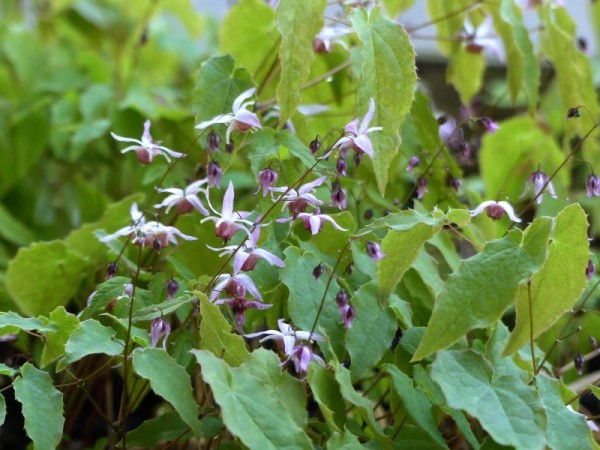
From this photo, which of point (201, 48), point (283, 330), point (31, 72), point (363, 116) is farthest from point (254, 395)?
point (201, 48)

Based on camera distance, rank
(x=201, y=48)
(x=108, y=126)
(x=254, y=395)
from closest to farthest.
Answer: (x=254, y=395) < (x=108, y=126) < (x=201, y=48)

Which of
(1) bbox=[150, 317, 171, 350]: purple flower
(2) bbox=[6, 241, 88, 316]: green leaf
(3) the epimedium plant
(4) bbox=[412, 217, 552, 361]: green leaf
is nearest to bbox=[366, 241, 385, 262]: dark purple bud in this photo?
(3) the epimedium plant

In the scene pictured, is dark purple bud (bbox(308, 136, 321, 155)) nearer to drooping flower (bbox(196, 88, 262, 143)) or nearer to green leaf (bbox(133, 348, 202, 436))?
drooping flower (bbox(196, 88, 262, 143))

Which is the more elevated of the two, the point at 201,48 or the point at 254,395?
the point at 254,395

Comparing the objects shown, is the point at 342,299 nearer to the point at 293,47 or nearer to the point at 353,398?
the point at 353,398

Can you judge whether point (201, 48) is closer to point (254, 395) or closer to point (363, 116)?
point (363, 116)

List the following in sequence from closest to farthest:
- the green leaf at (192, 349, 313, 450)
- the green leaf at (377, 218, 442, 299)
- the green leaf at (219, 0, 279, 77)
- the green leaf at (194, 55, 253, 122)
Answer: the green leaf at (192, 349, 313, 450), the green leaf at (377, 218, 442, 299), the green leaf at (194, 55, 253, 122), the green leaf at (219, 0, 279, 77)
